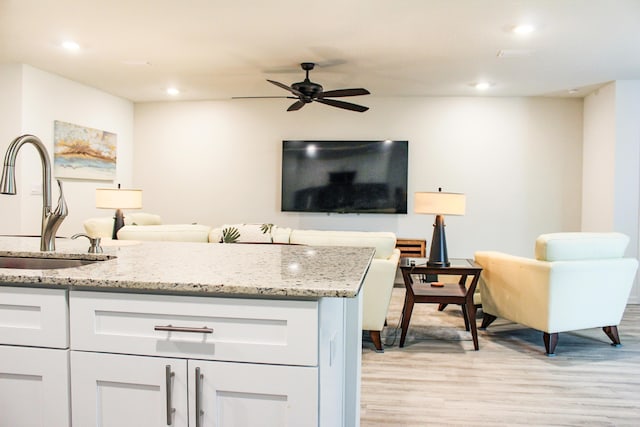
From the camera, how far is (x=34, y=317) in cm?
123

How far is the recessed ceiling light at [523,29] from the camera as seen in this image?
3457mm

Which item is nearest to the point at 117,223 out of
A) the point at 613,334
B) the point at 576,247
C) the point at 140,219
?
the point at 140,219

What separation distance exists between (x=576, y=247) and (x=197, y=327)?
2833 millimetres

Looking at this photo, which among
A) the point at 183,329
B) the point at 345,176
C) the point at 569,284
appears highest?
the point at 345,176

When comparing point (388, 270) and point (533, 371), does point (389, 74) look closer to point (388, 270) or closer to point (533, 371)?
point (388, 270)

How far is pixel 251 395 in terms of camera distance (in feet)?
3.73

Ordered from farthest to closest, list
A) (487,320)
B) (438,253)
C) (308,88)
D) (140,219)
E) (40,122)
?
(140,219), (40,122), (308,88), (487,320), (438,253)

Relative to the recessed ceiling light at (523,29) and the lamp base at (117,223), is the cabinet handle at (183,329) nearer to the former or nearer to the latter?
the lamp base at (117,223)

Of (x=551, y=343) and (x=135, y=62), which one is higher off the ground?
(x=135, y=62)

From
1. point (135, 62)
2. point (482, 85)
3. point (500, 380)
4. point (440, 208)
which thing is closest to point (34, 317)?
point (500, 380)

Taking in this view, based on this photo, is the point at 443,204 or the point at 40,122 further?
the point at 40,122

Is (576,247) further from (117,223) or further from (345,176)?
(117,223)

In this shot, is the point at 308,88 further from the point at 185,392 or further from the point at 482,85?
the point at 185,392

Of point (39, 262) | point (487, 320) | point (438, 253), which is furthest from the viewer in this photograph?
point (487, 320)
